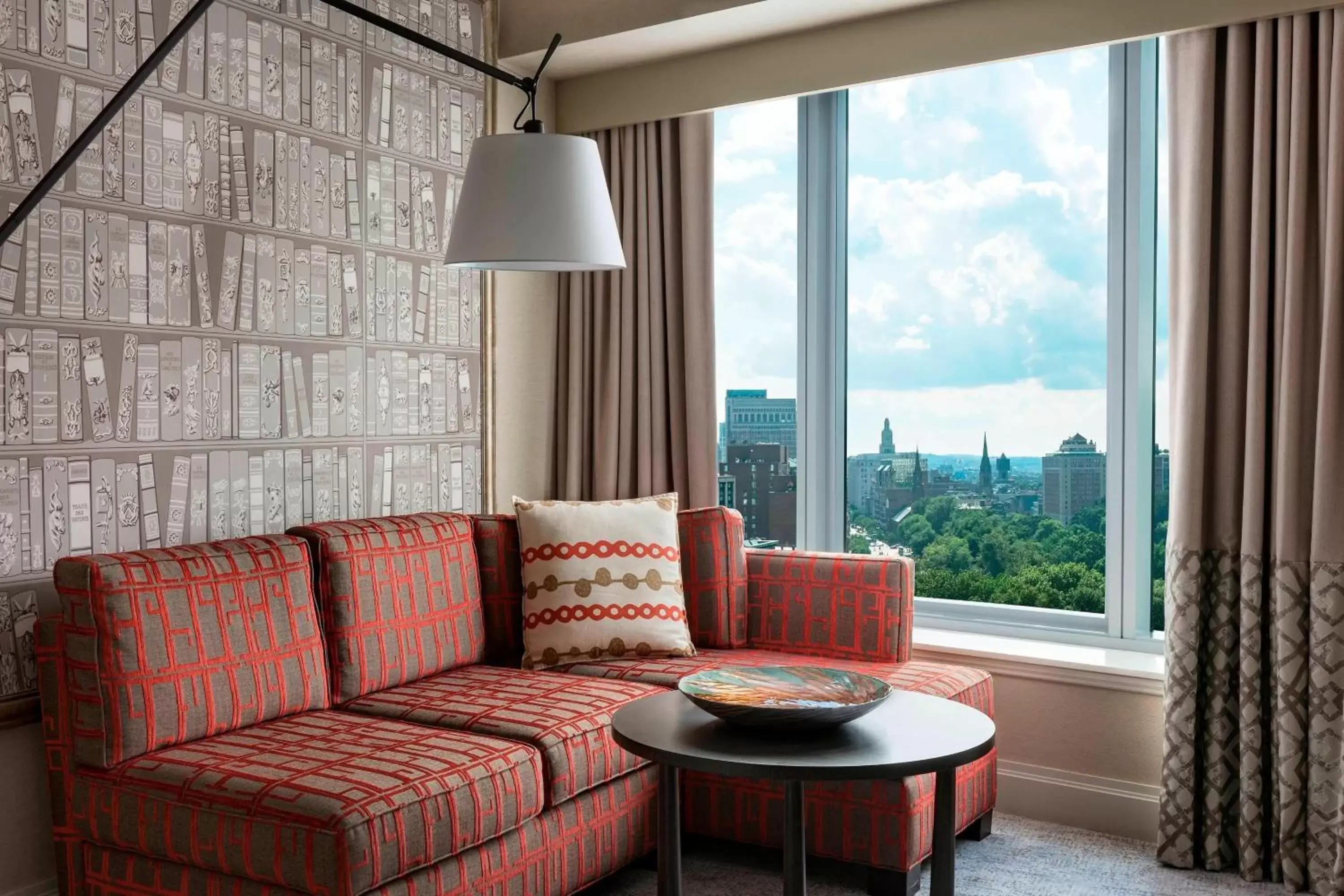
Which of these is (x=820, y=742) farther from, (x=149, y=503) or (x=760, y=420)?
(x=760, y=420)

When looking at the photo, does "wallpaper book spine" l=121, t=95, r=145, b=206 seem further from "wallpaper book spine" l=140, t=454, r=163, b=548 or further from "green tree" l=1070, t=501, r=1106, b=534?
"green tree" l=1070, t=501, r=1106, b=534

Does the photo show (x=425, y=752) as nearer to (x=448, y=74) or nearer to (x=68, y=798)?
(x=68, y=798)

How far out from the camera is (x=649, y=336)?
13.3 feet

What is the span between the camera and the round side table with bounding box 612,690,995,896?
1973 millimetres

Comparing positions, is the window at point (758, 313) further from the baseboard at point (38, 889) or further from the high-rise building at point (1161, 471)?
the baseboard at point (38, 889)

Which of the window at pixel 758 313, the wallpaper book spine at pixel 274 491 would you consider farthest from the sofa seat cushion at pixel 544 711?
the window at pixel 758 313

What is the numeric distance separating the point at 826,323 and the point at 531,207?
5.03 feet

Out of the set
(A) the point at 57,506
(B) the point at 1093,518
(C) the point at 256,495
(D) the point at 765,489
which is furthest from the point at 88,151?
(B) the point at 1093,518

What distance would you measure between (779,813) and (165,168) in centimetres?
215

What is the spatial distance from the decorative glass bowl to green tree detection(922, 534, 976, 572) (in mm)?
1385

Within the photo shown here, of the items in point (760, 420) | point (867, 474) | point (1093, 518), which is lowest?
point (1093, 518)

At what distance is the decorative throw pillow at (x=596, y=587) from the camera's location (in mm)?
3221

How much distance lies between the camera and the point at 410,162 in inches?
140

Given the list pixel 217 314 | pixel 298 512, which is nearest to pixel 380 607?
pixel 298 512
